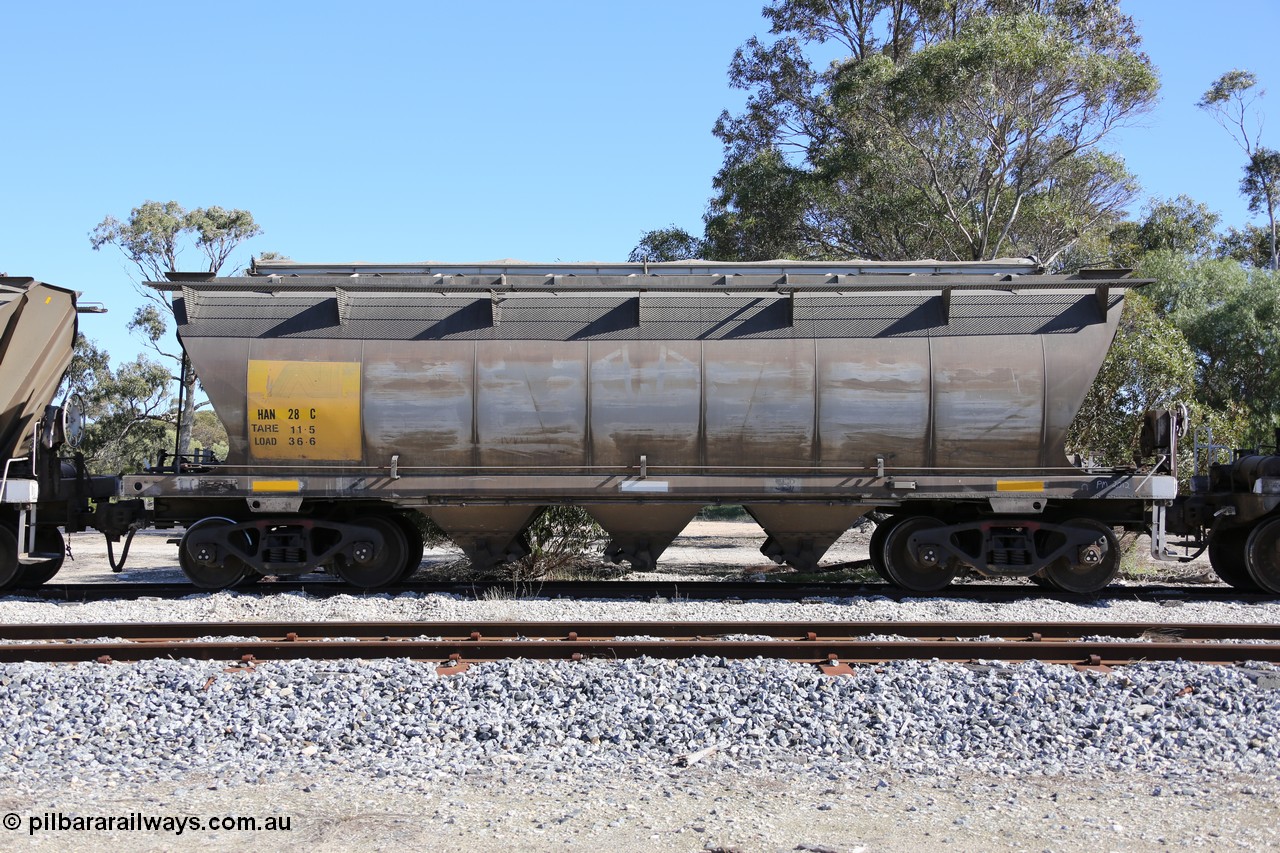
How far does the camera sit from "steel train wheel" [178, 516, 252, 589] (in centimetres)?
1162

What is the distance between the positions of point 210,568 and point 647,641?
6.43 m

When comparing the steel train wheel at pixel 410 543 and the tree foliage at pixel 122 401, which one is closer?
the steel train wheel at pixel 410 543

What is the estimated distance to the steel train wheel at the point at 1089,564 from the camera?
11359mm

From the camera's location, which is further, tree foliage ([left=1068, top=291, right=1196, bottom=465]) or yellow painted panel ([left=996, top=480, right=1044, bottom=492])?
tree foliage ([left=1068, top=291, right=1196, bottom=465])

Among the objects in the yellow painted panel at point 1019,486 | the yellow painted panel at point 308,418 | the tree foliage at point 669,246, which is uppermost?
the tree foliage at point 669,246

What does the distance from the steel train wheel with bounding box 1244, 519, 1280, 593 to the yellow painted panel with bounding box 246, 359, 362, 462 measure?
10974 mm

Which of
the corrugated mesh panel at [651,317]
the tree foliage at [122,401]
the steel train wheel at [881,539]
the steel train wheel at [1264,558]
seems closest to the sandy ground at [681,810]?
the steel train wheel at [881,539]

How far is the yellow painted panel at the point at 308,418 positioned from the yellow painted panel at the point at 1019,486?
7687 mm

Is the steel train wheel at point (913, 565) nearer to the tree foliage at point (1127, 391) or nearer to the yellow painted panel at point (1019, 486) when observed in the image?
the yellow painted panel at point (1019, 486)

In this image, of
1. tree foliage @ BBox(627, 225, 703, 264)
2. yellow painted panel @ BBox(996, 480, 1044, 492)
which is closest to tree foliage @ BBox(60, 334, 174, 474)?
tree foliage @ BBox(627, 225, 703, 264)

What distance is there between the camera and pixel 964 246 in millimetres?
25438

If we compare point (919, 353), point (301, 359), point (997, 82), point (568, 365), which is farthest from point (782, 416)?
point (997, 82)

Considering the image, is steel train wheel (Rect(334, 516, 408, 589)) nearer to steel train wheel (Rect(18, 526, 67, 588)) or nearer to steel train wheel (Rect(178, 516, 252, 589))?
steel train wheel (Rect(178, 516, 252, 589))

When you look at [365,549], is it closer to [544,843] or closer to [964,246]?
[544,843]
